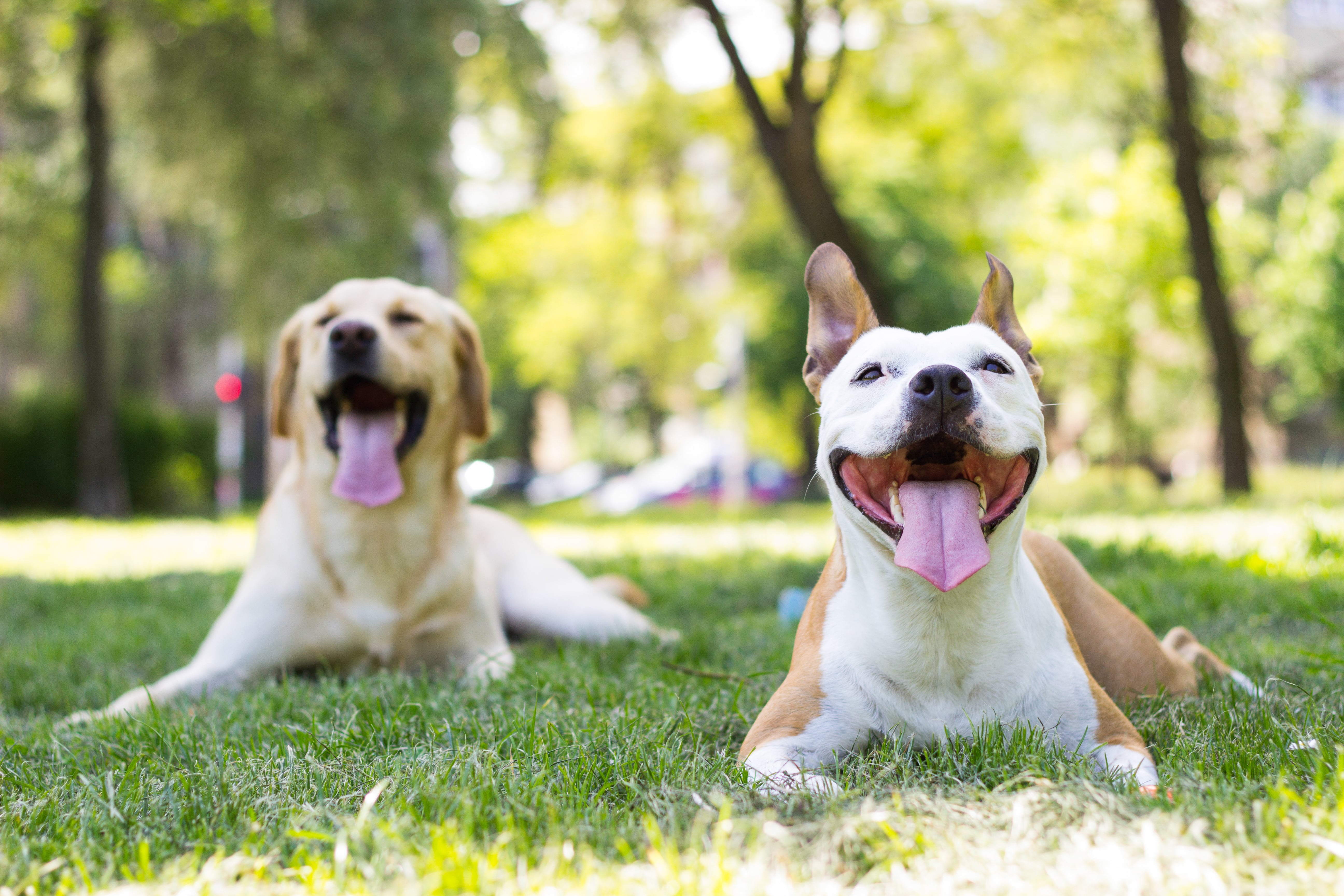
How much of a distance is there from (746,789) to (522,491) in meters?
34.4

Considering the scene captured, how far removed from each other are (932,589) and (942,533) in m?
0.18

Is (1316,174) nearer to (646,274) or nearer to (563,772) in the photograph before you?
(646,274)

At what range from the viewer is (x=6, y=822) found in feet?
7.55

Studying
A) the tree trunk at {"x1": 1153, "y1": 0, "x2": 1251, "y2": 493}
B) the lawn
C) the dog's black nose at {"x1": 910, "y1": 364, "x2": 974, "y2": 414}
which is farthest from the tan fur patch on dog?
the tree trunk at {"x1": 1153, "y1": 0, "x2": 1251, "y2": 493}

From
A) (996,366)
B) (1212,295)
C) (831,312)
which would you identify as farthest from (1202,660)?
(1212,295)

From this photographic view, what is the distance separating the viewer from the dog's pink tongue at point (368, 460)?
4.05m

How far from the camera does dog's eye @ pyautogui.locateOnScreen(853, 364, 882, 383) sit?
282 centimetres

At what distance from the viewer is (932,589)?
2.63 m

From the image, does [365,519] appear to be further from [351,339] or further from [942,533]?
[942,533]

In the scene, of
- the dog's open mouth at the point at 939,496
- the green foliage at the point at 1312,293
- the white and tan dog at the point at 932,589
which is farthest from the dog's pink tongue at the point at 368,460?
the green foliage at the point at 1312,293

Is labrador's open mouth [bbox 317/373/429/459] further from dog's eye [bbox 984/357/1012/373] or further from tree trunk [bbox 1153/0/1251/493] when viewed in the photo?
tree trunk [bbox 1153/0/1251/493]

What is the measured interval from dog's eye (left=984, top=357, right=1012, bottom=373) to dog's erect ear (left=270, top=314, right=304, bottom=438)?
9.23ft

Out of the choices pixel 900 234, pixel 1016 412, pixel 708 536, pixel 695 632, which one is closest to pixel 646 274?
pixel 900 234

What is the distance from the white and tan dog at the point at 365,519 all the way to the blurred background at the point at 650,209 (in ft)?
11.4
